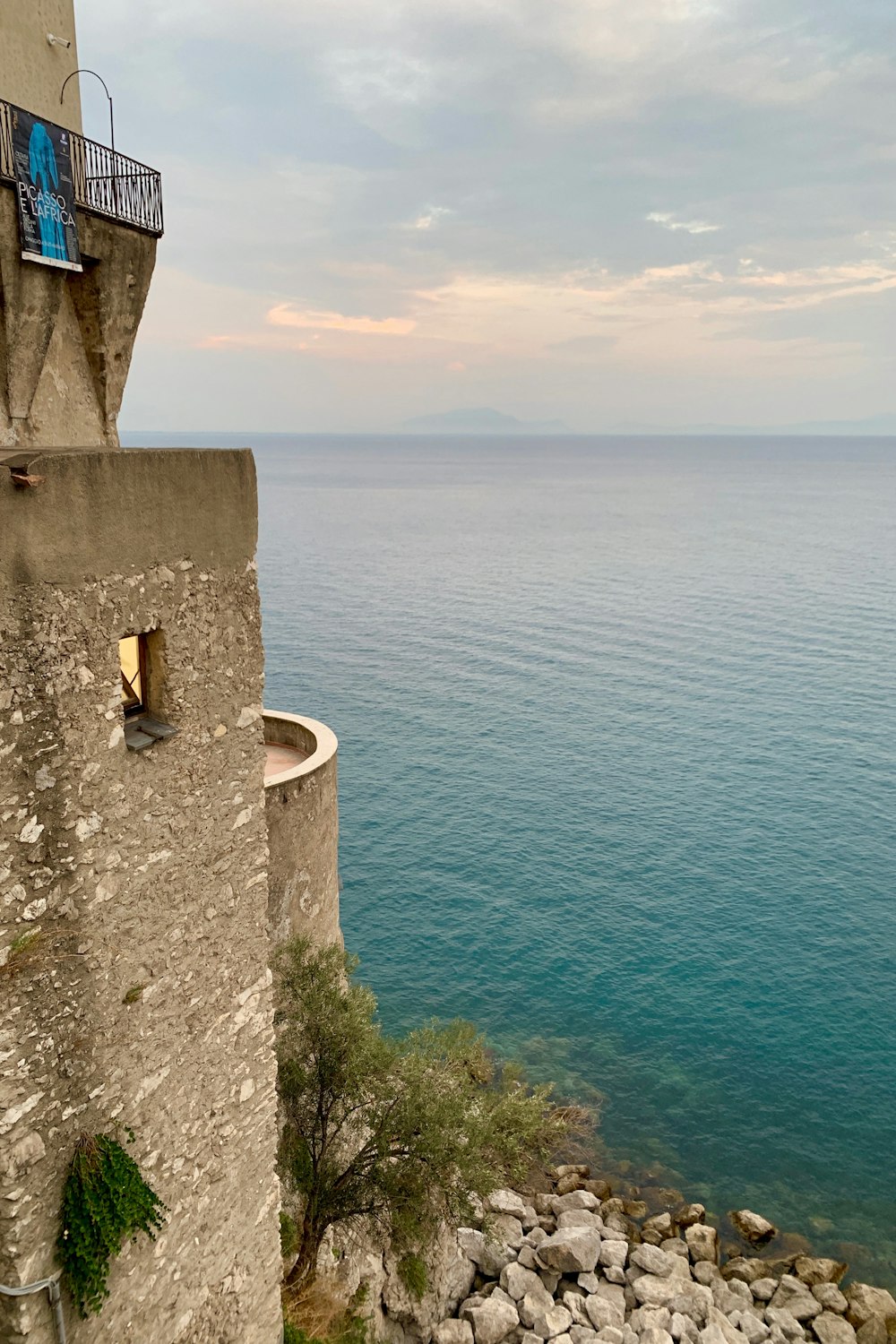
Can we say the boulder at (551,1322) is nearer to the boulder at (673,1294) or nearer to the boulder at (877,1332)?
the boulder at (673,1294)

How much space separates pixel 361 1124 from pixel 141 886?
10.7 m

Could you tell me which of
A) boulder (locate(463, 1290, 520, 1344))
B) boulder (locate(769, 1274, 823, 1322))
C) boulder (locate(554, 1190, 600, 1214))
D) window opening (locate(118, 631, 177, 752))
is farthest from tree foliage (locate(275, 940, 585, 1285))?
window opening (locate(118, 631, 177, 752))

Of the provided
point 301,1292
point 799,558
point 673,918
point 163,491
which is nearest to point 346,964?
point 301,1292

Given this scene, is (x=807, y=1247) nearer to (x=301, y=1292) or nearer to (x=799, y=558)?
(x=301, y=1292)

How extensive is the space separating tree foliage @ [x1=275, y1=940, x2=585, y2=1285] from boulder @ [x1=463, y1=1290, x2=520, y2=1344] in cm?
267

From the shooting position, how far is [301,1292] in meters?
15.4

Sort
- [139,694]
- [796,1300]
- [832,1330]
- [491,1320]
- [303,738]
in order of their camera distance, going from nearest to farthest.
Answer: [139,694] < [491,1320] < [832,1330] < [796,1300] < [303,738]

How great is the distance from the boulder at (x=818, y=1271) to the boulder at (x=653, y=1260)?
3.07 metres

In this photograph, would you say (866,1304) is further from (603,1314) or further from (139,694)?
(139,694)

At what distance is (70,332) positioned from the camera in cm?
1672

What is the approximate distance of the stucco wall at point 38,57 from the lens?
1520 centimetres

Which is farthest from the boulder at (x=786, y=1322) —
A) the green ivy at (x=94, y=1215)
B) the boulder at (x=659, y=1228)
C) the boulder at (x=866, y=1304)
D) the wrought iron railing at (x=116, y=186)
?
the wrought iron railing at (x=116, y=186)

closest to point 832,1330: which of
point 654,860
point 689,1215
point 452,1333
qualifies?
point 689,1215

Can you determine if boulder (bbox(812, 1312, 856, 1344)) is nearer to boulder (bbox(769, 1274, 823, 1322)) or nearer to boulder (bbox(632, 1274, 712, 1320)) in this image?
boulder (bbox(769, 1274, 823, 1322))
